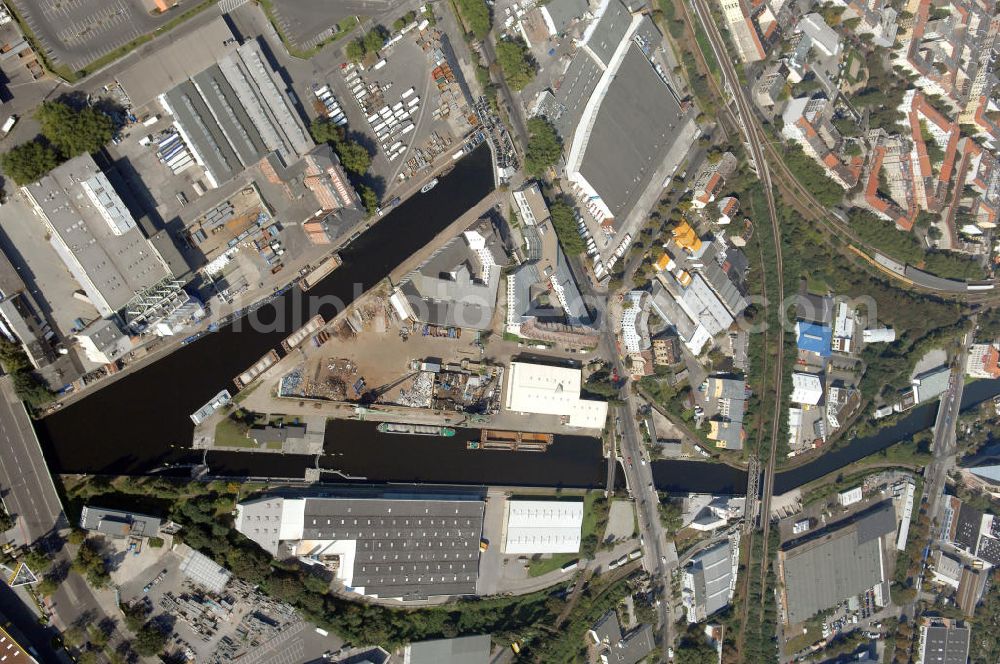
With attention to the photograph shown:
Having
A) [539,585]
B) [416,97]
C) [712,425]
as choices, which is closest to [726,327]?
[712,425]

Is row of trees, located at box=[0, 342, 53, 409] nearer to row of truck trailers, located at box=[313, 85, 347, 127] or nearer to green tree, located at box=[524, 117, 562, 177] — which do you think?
row of truck trailers, located at box=[313, 85, 347, 127]

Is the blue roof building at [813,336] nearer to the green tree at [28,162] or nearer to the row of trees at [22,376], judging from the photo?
the row of trees at [22,376]

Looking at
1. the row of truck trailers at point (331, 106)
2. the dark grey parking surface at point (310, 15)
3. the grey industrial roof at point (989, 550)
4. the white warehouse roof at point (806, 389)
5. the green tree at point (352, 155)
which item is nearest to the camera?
the dark grey parking surface at point (310, 15)

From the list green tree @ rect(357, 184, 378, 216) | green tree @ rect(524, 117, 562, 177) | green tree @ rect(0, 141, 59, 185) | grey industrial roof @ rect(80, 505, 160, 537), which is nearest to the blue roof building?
green tree @ rect(524, 117, 562, 177)

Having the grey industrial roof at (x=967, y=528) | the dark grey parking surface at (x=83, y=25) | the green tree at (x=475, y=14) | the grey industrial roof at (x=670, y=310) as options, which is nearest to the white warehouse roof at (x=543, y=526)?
the grey industrial roof at (x=670, y=310)

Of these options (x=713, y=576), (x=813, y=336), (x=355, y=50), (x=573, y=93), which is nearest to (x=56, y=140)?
(x=355, y=50)

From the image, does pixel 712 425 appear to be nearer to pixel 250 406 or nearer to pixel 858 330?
pixel 858 330
